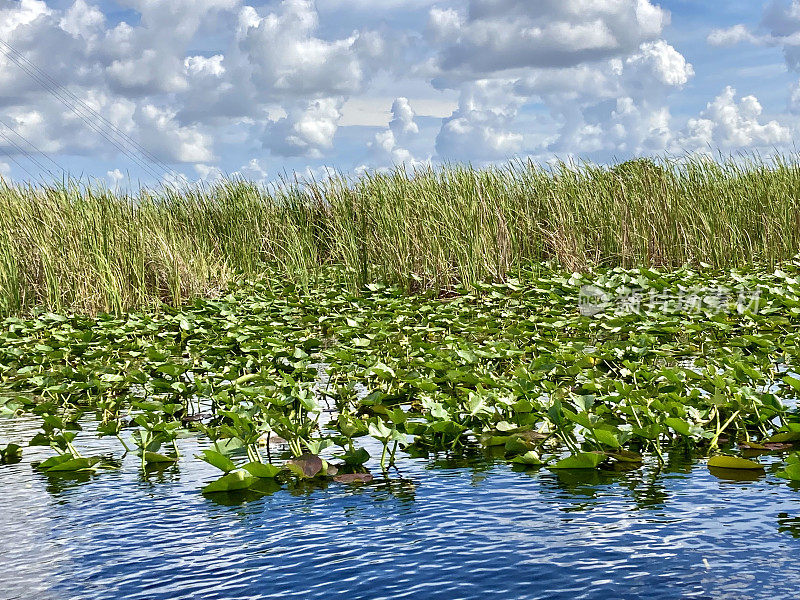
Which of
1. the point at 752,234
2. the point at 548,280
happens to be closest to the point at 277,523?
the point at 548,280

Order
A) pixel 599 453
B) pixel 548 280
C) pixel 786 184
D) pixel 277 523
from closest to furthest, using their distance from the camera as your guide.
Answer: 1. pixel 277 523
2. pixel 599 453
3. pixel 548 280
4. pixel 786 184

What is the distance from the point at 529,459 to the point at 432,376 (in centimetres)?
120

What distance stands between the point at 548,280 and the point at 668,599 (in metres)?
5.86

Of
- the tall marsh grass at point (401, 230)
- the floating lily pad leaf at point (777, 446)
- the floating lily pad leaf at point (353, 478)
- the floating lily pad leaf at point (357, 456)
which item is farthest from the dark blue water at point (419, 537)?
the tall marsh grass at point (401, 230)

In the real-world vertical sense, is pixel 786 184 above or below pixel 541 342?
above

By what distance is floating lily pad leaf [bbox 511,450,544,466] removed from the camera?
9.36 ft

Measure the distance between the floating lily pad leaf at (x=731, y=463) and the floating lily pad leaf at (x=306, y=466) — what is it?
1.26 meters

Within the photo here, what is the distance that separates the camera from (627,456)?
2.83m

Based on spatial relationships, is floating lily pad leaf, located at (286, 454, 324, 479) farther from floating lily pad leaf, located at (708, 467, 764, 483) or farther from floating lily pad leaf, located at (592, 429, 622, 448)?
floating lily pad leaf, located at (708, 467, 764, 483)

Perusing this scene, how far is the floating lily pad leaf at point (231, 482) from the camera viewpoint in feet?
8.49

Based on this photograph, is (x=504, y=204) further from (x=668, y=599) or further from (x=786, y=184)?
(x=668, y=599)

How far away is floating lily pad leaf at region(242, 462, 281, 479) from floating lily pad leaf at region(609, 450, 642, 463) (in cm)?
110

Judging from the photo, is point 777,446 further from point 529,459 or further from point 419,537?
point 419,537

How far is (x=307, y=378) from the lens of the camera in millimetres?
4305
